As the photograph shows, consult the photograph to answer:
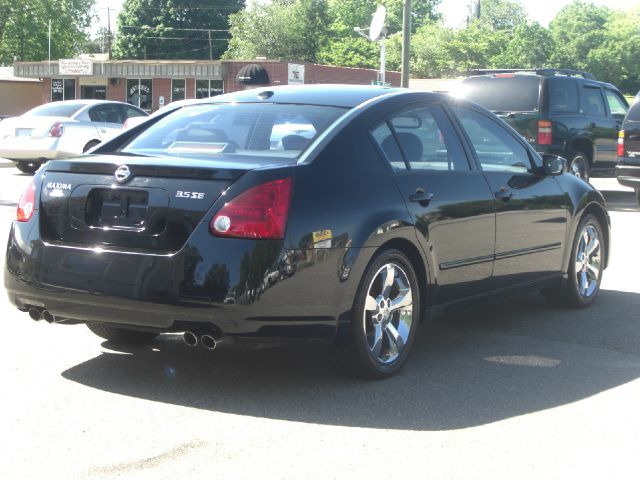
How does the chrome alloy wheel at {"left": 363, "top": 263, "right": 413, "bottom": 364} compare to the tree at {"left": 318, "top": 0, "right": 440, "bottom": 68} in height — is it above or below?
below

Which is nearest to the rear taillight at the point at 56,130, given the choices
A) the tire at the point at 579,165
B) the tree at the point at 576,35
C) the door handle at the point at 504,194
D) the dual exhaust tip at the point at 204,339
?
the tire at the point at 579,165

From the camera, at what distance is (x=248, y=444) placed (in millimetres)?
4254

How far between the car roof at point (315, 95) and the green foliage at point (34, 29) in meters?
72.5

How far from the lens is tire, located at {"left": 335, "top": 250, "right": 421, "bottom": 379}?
5090mm

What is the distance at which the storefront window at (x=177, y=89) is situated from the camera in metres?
46.9

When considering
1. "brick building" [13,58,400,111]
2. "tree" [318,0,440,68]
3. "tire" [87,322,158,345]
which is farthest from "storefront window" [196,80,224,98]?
"tire" [87,322,158,345]

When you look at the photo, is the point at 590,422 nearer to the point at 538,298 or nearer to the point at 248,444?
the point at 248,444

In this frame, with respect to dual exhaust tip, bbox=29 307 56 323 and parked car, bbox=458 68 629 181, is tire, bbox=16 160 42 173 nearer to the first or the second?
parked car, bbox=458 68 629 181

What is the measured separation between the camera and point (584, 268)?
24.5 feet

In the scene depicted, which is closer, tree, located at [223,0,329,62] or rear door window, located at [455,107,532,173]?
rear door window, located at [455,107,532,173]

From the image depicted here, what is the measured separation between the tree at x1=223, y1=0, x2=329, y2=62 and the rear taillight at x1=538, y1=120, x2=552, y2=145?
63524 millimetres

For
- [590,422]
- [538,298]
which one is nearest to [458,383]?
[590,422]

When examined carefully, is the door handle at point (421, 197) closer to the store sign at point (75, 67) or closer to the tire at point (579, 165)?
the tire at point (579, 165)

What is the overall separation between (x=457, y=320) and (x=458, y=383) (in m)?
1.78
